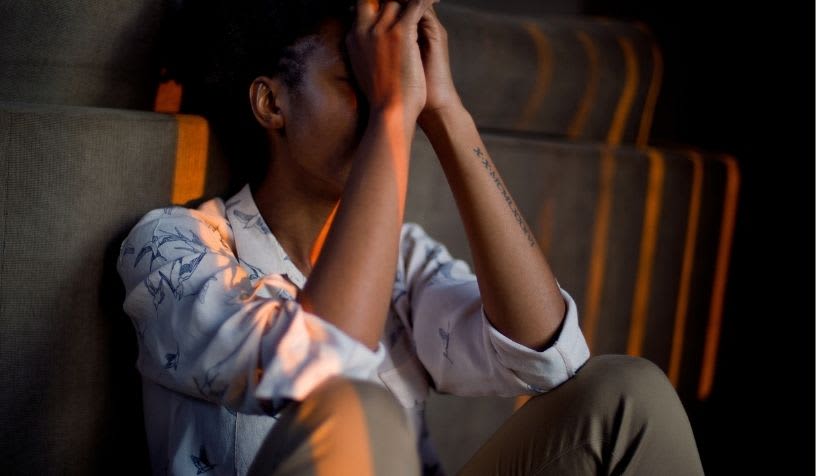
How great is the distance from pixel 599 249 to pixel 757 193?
45 cm

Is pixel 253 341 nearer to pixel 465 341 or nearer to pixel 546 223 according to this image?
pixel 465 341

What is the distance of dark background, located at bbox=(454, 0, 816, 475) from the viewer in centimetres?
159

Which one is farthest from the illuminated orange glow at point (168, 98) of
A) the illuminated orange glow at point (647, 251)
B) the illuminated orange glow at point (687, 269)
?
the illuminated orange glow at point (687, 269)

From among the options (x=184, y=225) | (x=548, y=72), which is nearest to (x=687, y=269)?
(x=548, y=72)

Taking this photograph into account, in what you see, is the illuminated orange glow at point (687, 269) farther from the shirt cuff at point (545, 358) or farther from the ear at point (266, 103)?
the ear at point (266, 103)

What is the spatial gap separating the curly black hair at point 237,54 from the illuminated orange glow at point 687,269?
0.86 metres

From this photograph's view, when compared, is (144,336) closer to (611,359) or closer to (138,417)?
(138,417)

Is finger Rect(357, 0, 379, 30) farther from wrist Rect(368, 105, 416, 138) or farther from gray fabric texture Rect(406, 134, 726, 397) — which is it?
gray fabric texture Rect(406, 134, 726, 397)

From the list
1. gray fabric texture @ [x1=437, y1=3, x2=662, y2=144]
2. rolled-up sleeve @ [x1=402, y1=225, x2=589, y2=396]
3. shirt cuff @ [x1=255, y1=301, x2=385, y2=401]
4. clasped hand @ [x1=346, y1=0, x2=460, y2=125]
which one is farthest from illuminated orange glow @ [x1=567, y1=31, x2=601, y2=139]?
shirt cuff @ [x1=255, y1=301, x2=385, y2=401]

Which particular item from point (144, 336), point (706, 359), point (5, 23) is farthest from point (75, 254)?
point (706, 359)

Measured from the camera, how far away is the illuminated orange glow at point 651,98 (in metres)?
1.47

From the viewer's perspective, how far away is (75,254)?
2.52 feet

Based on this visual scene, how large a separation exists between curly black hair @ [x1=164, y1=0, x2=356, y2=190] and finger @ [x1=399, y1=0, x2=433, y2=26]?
7 cm

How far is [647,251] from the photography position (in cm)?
143
